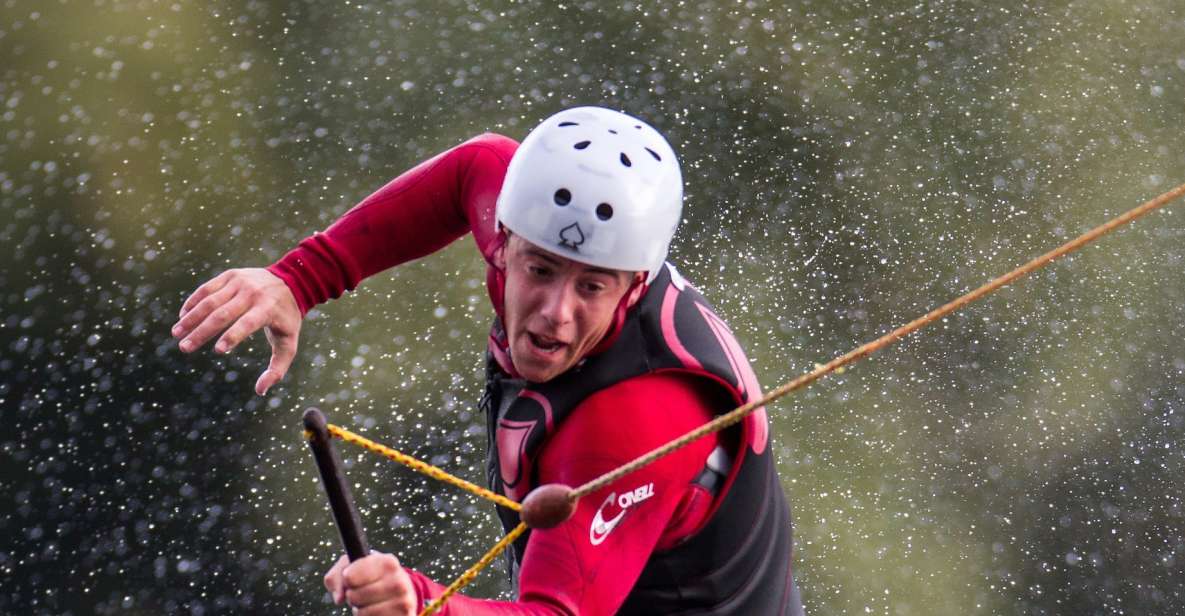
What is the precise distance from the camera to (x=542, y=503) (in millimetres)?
829

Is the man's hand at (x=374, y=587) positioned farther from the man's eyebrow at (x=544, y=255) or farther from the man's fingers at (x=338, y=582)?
the man's eyebrow at (x=544, y=255)

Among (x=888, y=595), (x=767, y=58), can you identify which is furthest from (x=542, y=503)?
(x=767, y=58)

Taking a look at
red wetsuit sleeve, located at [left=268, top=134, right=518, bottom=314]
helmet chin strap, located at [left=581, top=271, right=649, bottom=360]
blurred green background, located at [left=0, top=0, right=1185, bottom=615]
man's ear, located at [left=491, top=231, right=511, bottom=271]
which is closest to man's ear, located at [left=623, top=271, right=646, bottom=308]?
helmet chin strap, located at [left=581, top=271, right=649, bottom=360]

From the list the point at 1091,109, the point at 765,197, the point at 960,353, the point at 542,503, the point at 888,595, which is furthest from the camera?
the point at 1091,109

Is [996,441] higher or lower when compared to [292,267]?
lower

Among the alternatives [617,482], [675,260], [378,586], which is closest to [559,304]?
[617,482]

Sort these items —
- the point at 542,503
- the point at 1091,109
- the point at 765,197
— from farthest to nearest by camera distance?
the point at 1091,109 < the point at 765,197 < the point at 542,503

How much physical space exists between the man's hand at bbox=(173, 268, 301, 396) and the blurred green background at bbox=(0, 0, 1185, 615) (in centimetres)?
60

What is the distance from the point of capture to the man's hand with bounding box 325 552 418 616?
0.82 meters

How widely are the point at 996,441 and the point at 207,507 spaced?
3.42 feet

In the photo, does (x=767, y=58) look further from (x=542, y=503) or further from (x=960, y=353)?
(x=542, y=503)

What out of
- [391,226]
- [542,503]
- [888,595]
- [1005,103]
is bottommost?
[888,595]

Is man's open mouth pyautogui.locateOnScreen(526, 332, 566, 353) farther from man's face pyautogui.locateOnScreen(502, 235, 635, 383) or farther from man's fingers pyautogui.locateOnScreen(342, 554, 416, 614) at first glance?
man's fingers pyautogui.locateOnScreen(342, 554, 416, 614)

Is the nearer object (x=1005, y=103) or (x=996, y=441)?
(x=996, y=441)
